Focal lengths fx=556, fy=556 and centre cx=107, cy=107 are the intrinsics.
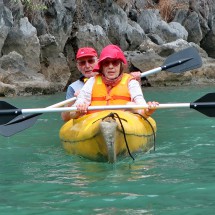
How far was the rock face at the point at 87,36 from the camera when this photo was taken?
17016 mm

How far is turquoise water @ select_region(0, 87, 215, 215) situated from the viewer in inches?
159

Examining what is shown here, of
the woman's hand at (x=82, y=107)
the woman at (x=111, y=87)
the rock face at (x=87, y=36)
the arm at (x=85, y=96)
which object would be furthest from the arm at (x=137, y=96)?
the rock face at (x=87, y=36)

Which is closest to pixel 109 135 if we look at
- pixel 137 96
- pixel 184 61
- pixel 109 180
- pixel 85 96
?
pixel 109 180

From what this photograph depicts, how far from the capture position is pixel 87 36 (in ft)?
64.6

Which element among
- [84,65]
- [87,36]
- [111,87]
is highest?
[87,36]

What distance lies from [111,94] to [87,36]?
44.7ft

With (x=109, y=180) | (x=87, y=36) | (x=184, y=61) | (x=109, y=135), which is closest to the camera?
(x=109, y=180)

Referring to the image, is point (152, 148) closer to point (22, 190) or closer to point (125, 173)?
point (125, 173)

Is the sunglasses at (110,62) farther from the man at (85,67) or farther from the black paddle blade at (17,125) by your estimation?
the black paddle blade at (17,125)

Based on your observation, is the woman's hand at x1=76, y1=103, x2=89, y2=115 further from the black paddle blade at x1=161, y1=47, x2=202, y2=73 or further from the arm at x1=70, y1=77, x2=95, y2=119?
the black paddle blade at x1=161, y1=47, x2=202, y2=73

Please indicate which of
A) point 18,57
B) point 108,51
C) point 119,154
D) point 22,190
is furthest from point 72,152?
point 18,57

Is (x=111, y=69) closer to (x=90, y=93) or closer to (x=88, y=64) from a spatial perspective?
(x=90, y=93)

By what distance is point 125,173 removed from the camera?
517 cm

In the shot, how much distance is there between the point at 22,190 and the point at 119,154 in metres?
1.32
